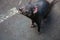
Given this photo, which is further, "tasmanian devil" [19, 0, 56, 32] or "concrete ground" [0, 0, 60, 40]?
"concrete ground" [0, 0, 60, 40]

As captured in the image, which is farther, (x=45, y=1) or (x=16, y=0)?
(x=16, y=0)

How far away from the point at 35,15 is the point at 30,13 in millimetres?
76

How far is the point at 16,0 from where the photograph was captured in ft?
8.93

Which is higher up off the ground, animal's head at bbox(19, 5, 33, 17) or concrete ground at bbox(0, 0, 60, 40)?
animal's head at bbox(19, 5, 33, 17)

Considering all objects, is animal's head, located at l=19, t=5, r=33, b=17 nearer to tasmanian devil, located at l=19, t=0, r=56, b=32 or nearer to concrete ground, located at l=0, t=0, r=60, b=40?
tasmanian devil, located at l=19, t=0, r=56, b=32

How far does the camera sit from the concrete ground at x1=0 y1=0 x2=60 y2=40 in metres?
2.05

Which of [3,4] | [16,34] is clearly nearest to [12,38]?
[16,34]

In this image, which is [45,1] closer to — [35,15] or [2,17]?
[35,15]

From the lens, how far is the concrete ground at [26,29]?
205 centimetres

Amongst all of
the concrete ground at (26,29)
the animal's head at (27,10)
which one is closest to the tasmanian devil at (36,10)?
the animal's head at (27,10)

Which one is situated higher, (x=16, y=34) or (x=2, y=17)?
(x=2, y=17)

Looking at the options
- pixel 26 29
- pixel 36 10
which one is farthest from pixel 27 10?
pixel 26 29

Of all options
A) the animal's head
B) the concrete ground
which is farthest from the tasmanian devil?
the concrete ground

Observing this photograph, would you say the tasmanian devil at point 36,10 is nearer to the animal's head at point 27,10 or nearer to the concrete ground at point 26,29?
the animal's head at point 27,10
